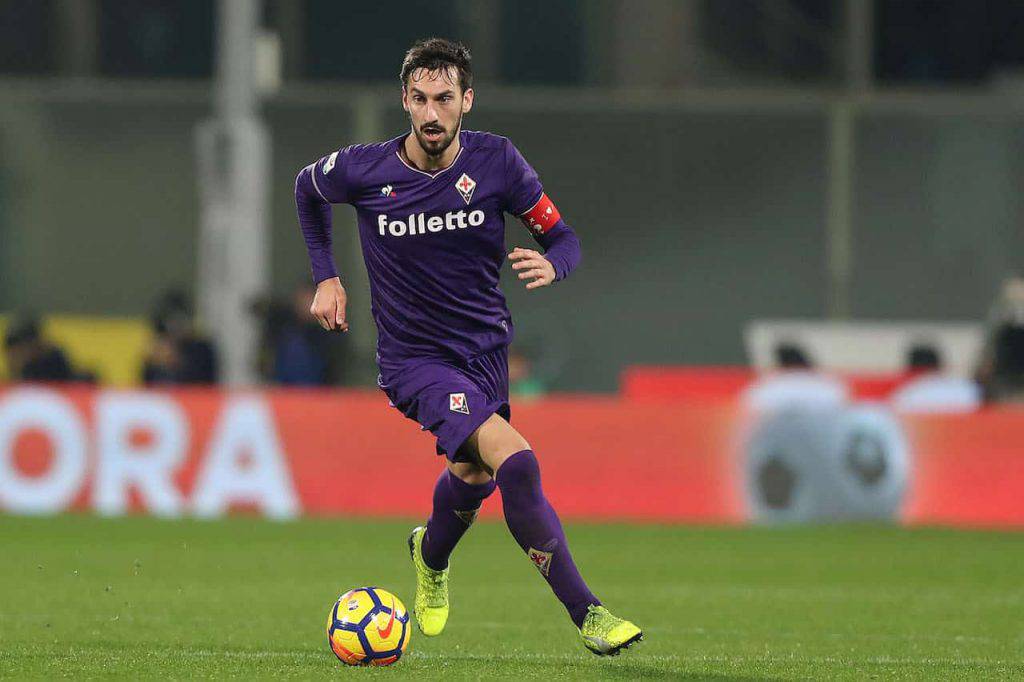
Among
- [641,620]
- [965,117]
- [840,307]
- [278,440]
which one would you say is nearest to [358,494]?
[278,440]

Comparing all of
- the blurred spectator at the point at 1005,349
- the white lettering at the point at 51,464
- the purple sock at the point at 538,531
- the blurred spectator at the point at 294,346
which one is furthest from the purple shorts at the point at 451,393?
the blurred spectator at the point at 1005,349

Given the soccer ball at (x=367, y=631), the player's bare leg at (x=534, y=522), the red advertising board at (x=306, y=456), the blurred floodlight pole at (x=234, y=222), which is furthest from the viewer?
the blurred floodlight pole at (x=234, y=222)

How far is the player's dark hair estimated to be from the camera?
7895 millimetres

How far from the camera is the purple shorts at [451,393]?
26.0ft

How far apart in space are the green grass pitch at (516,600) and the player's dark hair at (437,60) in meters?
2.18

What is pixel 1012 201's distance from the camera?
74.3ft

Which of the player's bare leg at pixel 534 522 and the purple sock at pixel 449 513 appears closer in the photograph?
the player's bare leg at pixel 534 522

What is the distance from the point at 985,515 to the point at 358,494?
4.65 meters

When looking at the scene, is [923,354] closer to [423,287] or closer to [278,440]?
[278,440]

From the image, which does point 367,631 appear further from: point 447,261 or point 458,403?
point 447,261

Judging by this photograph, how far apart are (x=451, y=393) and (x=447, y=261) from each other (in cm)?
54

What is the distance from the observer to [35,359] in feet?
57.8

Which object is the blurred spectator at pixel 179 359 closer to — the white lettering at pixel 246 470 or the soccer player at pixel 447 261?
the white lettering at pixel 246 470

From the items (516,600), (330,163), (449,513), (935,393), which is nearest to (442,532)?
(449,513)
